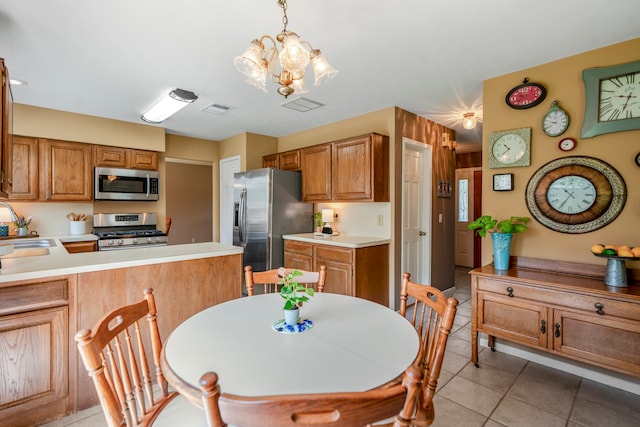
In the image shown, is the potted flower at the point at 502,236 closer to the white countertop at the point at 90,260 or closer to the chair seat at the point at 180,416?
the white countertop at the point at 90,260

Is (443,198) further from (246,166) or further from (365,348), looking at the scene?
(365,348)

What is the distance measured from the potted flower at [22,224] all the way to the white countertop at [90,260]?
1653 millimetres

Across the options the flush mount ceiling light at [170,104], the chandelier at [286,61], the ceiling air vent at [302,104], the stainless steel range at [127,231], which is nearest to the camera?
the chandelier at [286,61]

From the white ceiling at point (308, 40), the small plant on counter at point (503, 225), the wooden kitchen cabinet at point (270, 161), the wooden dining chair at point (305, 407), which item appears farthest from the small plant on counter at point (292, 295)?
the wooden kitchen cabinet at point (270, 161)

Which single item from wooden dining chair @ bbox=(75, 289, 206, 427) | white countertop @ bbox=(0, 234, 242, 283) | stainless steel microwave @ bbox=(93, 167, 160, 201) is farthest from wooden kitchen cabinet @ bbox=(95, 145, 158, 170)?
wooden dining chair @ bbox=(75, 289, 206, 427)

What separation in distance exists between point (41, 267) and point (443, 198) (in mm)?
4423

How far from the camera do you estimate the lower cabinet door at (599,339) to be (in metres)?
1.86

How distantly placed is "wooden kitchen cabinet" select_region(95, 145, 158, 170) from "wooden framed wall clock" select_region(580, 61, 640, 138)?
5095 mm

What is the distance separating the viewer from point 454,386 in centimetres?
220

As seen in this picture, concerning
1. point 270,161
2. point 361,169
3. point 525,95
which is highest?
point 525,95

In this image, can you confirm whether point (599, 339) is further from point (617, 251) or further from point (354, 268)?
point (354, 268)

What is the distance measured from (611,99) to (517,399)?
2314 mm

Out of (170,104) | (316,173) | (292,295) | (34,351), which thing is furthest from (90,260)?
(316,173)

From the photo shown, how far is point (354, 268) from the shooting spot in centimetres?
322
